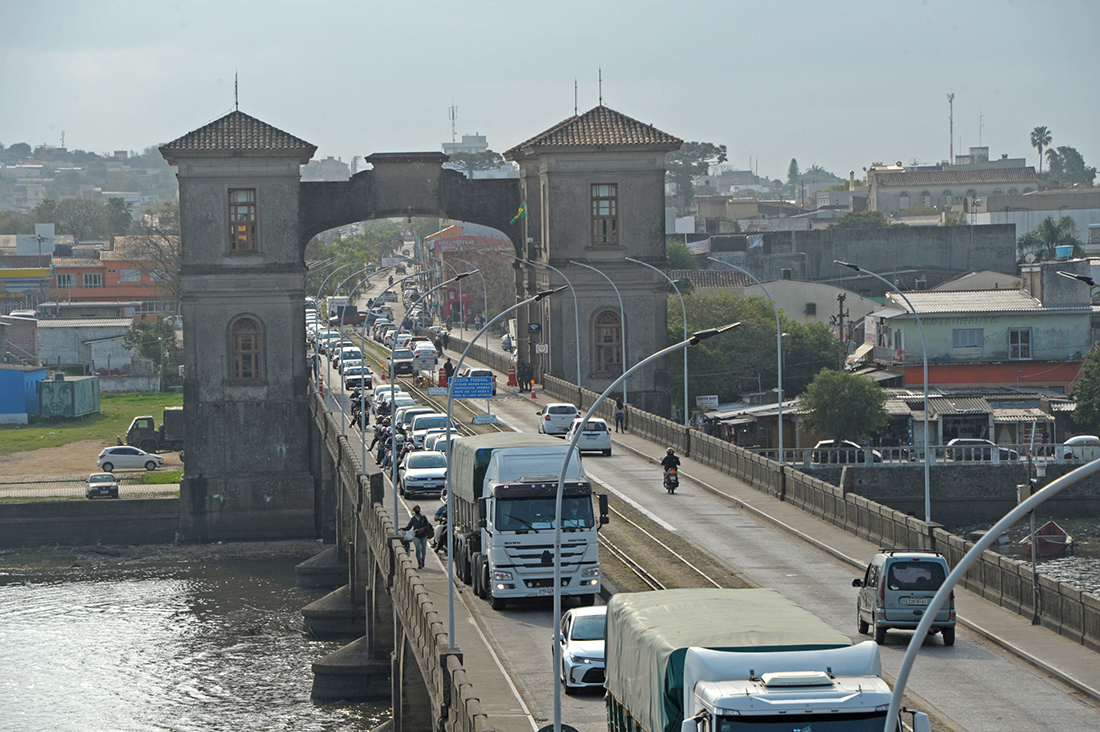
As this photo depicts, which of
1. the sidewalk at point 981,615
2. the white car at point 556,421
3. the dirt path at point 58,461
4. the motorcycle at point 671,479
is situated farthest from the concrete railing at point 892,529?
the dirt path at point 58,461

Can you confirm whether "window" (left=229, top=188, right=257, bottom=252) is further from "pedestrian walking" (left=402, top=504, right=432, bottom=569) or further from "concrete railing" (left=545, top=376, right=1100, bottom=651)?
"pedestrian walking" (left=402, top=504, right=432, bottom=569)

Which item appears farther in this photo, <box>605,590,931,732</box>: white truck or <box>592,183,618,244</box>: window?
<box>592,183,618,244</box>: window

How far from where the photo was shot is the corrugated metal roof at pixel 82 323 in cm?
12562

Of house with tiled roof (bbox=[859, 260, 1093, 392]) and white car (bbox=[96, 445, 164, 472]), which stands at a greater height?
house with tiled roof (bbox=[859, 260, 1093, 392])

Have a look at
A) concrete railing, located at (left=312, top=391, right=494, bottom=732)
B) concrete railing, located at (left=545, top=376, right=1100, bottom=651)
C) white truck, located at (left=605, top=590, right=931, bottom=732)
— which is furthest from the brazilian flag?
white truck, located at (left=605, top=590, right=931, bottom=732)

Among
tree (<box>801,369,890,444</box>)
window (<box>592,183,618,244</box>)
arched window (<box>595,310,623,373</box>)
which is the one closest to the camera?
tree (<box>801,369,890,444</box>)

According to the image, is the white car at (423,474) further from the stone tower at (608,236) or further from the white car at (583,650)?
the stone tower at (608,236)

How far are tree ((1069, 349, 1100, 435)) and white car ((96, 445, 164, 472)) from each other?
50034 millimetres

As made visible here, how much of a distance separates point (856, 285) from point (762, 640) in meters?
114

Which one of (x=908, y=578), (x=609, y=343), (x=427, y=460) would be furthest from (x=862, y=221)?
(x=908, y=578)

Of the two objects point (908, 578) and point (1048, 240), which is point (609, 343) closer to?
point (908, 578)

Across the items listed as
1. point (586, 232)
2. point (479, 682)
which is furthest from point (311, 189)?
point (479, 682)

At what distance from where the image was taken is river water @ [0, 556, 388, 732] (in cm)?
4597

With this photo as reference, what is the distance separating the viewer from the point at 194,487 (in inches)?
2840
